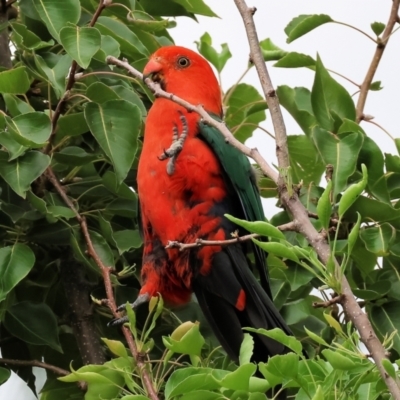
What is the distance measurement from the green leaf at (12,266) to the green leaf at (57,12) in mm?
388

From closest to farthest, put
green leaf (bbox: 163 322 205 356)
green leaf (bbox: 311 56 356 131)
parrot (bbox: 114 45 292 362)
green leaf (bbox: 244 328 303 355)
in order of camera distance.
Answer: green leaf (bbox: 244 328 303 355) → green leaf (bbox: 163 322 205 356) → green leaf (bbox: 311 56 356 131) → parrot (bbox: 114 45 292 362)

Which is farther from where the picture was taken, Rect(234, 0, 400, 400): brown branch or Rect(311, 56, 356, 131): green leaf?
Rect(311, 56, 356, 131): green leaf

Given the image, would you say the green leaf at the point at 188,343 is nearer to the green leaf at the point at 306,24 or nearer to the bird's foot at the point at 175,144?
the bird's foot at the point at 175,144

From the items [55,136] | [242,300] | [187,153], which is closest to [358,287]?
[242,300]

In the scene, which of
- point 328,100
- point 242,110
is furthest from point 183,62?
point 328,100

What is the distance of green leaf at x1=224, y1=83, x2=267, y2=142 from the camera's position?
1.91 m

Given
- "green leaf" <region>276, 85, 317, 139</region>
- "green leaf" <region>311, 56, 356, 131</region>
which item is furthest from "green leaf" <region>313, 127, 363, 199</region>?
"green leaf" <region>276, 85, 317, 139</region>

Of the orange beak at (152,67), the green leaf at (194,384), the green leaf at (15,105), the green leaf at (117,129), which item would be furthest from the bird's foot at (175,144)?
the green leaf at (194,384)

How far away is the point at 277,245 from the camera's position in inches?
33.3

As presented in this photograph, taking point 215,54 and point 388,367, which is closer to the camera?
point 388,367

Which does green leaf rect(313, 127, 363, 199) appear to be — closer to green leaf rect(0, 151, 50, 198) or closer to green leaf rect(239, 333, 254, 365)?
green leaf rect(239, 333, 254, 365)

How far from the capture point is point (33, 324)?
5.11 ft

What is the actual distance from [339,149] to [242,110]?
582 mm

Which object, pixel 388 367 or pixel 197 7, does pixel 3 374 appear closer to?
pixel 197 7
